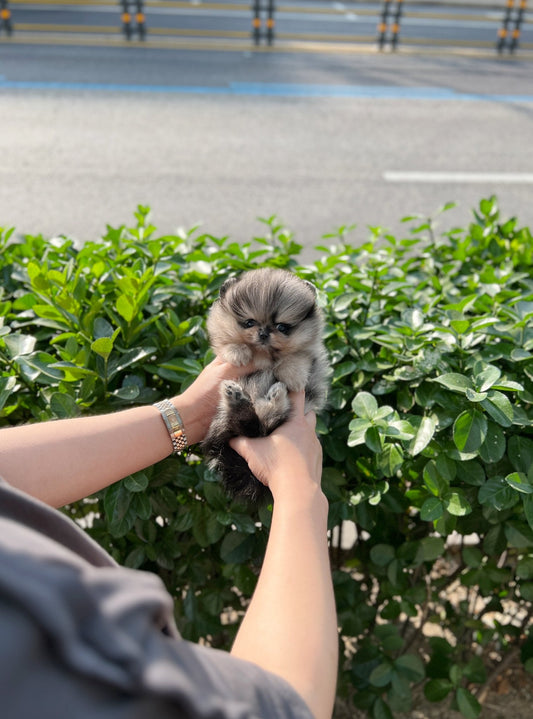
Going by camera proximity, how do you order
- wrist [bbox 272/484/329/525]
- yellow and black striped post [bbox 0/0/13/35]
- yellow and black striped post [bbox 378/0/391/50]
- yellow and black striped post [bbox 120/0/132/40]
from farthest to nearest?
yellow and black striped post [bbox 378/0/391/50] < yellow and black striped post [bbox 120/0/132/40] < yellow and black striped post [bbox 0/0/13/35] < wrist [bbox 272/484/329/525]

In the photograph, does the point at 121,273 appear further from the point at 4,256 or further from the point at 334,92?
the point at 334,92

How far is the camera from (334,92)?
13039mm

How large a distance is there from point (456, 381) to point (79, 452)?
1260 mm

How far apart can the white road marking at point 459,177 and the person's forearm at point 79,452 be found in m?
8.27

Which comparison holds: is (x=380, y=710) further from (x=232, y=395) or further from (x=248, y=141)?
(x=248, y=141)

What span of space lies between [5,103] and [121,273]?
34.7 feet

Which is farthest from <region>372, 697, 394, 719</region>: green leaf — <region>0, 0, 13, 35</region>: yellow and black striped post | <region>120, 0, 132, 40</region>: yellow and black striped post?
<region>0, 0, 13, 35</region>: yellow and black striped post

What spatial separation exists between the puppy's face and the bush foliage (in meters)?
0.10

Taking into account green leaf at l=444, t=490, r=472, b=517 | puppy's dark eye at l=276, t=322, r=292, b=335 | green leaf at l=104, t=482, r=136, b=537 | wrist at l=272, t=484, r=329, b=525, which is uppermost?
wrist at l=272, t=484, r=329, b=525

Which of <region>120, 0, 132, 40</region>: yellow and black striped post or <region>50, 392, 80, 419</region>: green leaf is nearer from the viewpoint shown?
<region>50, 392, 80, 419</region>: green leaf

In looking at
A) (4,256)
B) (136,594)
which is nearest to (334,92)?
(4,256)

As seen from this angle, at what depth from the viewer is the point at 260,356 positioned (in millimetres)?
2662

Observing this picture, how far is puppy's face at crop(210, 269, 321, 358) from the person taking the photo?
258cm

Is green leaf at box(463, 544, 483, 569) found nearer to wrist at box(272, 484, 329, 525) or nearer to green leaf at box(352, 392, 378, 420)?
green leaf at box(352, 392, 378, 420)
